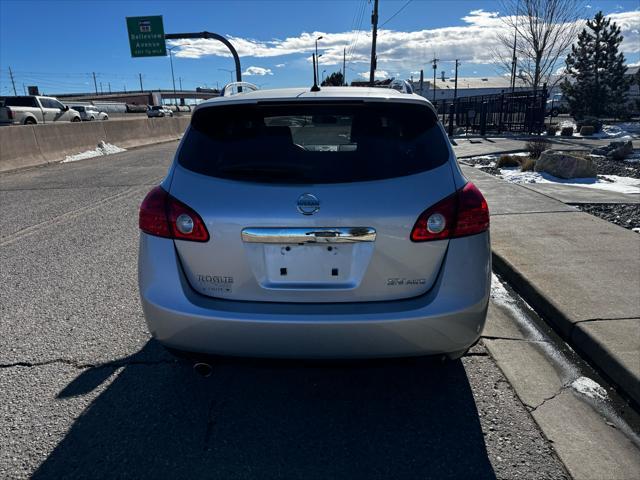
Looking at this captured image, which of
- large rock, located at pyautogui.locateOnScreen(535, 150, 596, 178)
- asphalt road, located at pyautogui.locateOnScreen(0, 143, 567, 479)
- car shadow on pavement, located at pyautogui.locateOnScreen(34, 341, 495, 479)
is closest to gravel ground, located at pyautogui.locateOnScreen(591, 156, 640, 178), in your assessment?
large rock, located at pyautogui.locateOnScreen(535, 150, 596, 178)

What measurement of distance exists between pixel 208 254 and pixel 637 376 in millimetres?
2537

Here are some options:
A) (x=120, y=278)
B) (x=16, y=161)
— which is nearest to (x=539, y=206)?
(x=120, y=278)

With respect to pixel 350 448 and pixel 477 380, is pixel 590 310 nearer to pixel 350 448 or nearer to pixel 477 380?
pixel 477 380

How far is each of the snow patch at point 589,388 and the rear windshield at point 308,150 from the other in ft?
5.50

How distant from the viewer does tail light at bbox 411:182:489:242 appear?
2309 mm

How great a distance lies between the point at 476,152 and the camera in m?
16.1


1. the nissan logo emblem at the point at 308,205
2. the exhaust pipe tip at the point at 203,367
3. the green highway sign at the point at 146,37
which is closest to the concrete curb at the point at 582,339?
the nissan logo emblem at the point at 308,205

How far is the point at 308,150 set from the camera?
249cm

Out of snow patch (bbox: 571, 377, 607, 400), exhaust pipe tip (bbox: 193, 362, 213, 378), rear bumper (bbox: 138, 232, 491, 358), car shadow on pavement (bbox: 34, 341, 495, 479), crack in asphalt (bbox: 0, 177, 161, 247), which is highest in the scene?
rear bumper (bbox: 138, 232, 491, 358)

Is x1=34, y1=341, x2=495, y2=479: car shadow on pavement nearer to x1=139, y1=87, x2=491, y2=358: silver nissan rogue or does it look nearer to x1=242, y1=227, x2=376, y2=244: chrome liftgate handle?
x1=139, y1=87, x2=491, y2=358: silver nissan rogue

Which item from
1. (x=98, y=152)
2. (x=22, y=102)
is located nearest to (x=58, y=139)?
(x=98, y=152)

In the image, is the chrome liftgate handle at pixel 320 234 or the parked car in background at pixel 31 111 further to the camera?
the parked car in background at pixel 31 111

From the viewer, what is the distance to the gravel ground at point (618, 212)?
6277mm

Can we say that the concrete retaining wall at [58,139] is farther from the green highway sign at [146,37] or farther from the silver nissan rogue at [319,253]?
the silver nissan rogue at [319,253]
